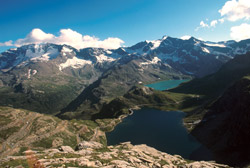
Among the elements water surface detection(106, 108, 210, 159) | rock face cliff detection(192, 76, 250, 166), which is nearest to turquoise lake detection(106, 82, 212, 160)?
water surface detection(106, 108, 210, 159)

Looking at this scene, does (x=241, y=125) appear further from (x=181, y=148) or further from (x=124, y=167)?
(x=124, y=167)

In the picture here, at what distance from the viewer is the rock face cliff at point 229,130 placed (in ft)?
343

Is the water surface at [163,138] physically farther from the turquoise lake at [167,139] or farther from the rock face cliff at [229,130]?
the rock face cliff at [229,130]

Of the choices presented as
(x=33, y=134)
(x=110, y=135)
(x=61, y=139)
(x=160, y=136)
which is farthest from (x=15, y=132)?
(x=160, y=136)

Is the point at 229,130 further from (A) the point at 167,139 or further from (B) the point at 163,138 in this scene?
(B) the point at 163,138

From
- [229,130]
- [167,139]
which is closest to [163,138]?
[167,139]

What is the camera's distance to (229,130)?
425 ft

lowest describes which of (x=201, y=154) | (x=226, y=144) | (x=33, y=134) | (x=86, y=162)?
(x=201, y=154)

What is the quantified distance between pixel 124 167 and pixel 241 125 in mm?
114240

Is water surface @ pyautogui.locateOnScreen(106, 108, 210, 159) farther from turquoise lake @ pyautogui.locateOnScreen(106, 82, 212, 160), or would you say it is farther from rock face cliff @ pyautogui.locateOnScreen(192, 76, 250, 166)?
rock face cliff @ pyautogui.locateOnScreen(192, 76, 250, 166)

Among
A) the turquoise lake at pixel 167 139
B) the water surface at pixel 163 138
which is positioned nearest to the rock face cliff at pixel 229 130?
the turquoise lake at pixel 167 139

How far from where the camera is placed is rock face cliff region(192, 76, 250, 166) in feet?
343

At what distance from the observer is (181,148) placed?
459 ft

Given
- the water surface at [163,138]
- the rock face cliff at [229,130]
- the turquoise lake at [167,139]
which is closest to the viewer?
the rock face cliff at [229,130]
